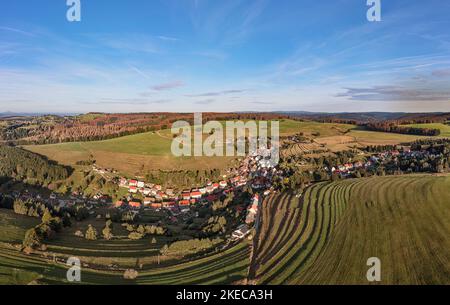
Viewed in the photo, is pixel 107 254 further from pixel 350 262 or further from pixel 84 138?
pixel 84 138

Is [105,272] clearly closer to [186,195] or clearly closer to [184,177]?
[186,195]

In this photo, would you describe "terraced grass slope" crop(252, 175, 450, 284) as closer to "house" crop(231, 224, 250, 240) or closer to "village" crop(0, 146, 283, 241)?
"house" crop(231, 224, 250, 240)

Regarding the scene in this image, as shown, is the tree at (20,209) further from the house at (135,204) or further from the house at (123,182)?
the house at (123,182)

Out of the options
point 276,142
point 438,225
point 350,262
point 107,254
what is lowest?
point 107,254

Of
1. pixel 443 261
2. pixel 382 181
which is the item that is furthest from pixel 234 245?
pixel 382 181

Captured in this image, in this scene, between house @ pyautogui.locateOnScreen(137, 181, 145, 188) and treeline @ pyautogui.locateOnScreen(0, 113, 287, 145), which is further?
treeline @ pyautogui.locateOnScreen(0, 113, 287, 145)

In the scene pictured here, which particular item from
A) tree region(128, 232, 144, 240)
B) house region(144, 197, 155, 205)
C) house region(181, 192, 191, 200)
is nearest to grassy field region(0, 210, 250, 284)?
tree region(128, 232, 144, 240)

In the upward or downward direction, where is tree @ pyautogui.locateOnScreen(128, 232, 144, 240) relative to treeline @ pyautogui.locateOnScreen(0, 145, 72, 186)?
downward
